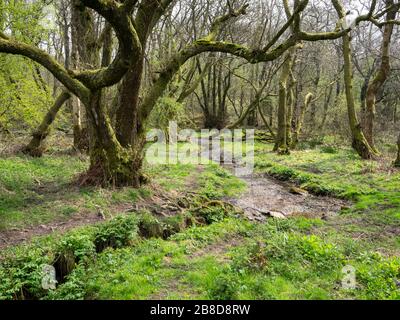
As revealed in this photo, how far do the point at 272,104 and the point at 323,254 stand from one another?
1058 inches

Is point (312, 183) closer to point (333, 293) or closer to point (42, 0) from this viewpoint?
point (333, 293)

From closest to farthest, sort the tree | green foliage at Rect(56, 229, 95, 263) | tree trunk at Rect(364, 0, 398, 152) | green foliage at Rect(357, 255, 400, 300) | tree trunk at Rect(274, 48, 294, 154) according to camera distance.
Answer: green foliage at Rect(357, 255, 400, 300) < green foliage at Rect(56, 229, 95, 263) < the tree < tree trunk at Rect(364, 0, 398, 152) < tree trunk at Rect(274, 48, 294, 154)

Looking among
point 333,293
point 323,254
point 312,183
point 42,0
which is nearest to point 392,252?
point 323,254

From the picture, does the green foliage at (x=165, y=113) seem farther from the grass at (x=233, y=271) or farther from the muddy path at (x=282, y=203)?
the grass at (x=233, y=271)

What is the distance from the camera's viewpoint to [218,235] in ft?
24.9

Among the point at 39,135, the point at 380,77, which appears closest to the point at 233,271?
the point at 39,135

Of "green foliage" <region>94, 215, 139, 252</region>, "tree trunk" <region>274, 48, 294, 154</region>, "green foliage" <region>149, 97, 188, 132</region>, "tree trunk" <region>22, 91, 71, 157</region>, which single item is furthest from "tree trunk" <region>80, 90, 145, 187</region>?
"tree trunk" <region>274, 48, 294, 154</region>

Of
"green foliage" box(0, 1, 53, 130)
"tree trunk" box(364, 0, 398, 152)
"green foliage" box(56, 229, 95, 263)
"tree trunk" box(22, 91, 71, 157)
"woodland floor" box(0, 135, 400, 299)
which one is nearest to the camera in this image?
"woodland floor" box(0, 135, 400, 299)

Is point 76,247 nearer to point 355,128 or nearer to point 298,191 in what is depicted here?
point 298,191

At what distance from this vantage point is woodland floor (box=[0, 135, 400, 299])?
520 cm

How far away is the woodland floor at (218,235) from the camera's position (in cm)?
520

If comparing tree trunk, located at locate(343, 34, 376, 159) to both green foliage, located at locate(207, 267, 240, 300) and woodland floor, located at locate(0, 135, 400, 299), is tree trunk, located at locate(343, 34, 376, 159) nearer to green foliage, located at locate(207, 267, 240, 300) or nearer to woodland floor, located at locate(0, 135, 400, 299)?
woodland floor, located at locate(0, 135, 400, 299)

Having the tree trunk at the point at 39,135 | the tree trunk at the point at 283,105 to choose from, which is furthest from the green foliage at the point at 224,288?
the tree trunk at the point at 283,105

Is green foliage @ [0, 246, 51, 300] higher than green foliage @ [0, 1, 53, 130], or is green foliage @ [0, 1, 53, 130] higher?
green foliage @ [0, 1, 53, 130]
